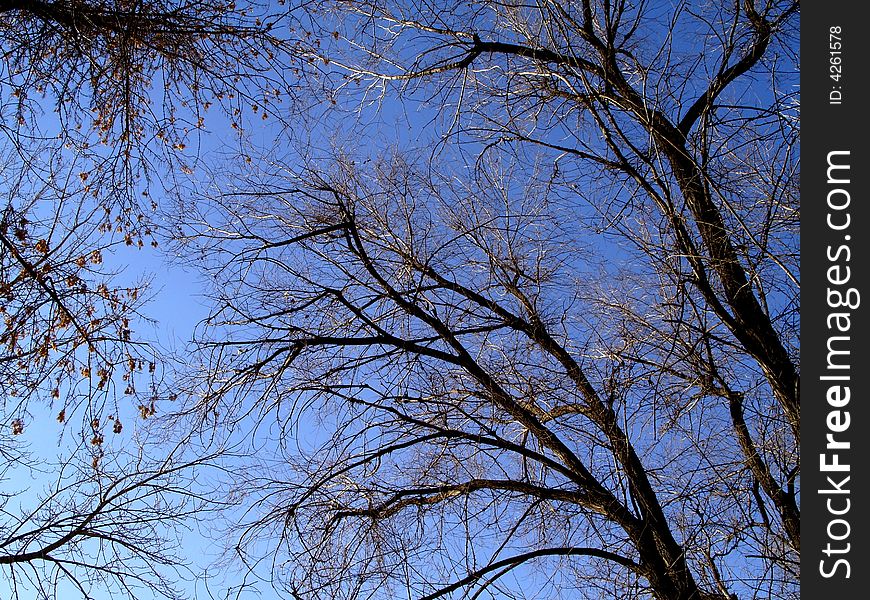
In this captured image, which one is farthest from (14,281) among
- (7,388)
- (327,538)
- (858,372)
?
(858,372)

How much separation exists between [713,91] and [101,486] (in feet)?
14.5

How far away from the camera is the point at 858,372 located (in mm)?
2889

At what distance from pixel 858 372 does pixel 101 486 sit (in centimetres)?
445

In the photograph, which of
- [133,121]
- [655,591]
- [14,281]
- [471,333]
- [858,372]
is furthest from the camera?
[471,333]

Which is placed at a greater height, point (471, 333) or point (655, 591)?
point (471, 333)

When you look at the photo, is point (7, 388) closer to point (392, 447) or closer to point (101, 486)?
point (101, 486)

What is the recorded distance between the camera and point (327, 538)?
543 centimetres

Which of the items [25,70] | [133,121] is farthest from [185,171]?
[25,70]

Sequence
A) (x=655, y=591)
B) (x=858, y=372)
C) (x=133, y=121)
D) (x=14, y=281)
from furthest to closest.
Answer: (x=655, y=591), (x=133, y=121), (x=14, y=281), (x=858, y=372)

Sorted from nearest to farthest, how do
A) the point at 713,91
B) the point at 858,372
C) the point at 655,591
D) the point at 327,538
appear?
the point at 858,372 → the point at 713,91 → the point at 655,591 → the point at 327,538

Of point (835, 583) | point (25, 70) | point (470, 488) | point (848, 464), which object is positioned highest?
point (25, 70)

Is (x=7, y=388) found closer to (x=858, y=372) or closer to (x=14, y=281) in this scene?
(x=14, y=281)

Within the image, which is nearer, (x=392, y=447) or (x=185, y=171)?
(x=185, y=171)

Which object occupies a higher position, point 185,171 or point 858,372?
point 185,171
